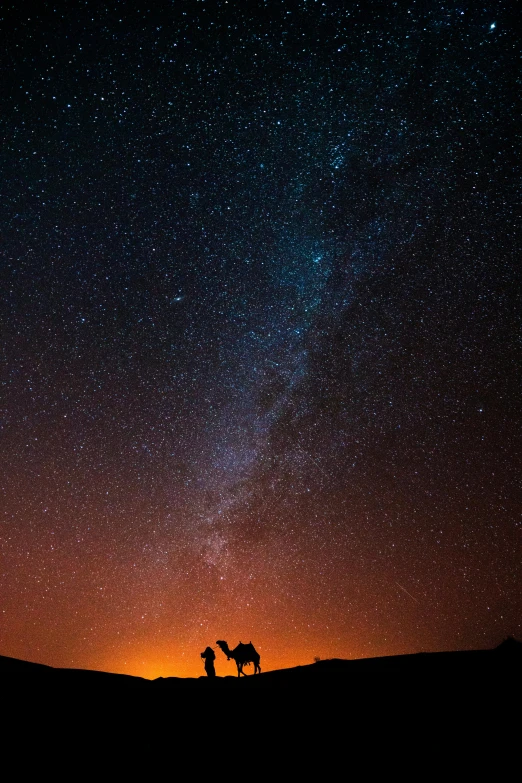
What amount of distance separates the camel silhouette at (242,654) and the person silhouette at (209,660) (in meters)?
1.98

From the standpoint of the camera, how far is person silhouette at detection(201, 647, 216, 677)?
43.2ft

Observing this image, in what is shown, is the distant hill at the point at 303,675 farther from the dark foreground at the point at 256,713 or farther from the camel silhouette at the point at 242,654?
the camel silhouette at the point at 242,654

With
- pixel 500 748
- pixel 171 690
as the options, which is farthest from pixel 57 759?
pixel 500 748

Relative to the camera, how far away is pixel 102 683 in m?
9.66

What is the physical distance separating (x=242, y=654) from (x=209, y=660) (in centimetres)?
228

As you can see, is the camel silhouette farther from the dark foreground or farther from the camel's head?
the dark foreground

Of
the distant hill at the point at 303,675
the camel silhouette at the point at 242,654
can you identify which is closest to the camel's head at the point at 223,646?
the camel silhouette at the point at 242,654

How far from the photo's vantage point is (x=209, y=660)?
13438mm

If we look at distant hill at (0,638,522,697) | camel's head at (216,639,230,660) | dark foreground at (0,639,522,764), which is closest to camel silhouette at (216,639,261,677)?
camel's head at (216,639,230,660)

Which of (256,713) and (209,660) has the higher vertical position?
(209,660)

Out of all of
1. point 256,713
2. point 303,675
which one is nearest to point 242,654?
point 303,675

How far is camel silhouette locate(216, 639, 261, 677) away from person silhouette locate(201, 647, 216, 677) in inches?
78.0

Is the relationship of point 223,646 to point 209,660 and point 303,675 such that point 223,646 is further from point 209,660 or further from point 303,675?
point 303,675

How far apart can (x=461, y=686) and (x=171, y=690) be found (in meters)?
6.48
